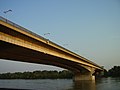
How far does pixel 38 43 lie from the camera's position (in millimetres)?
38844

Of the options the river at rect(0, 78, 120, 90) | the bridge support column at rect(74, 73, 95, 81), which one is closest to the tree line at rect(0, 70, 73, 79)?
the bridge support column at rect(74, 73, 95, 81)

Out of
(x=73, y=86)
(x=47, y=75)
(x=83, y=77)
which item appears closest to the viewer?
(x=73, y=86)

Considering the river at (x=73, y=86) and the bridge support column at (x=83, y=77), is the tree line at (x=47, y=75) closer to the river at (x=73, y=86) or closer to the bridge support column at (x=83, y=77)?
the bridge support column at (x=83, y=77)

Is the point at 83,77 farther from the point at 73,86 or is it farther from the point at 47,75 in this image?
the point at 47,75

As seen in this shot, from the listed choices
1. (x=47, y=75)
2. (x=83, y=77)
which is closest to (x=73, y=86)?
(x=83, y=77)

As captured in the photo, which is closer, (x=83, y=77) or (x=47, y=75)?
(x=83, y=77)

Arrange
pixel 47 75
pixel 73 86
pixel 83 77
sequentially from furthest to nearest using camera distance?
pixel 47 75, pixel 83 77, pixel 73 86

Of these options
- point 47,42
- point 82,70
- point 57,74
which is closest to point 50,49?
point 47,42

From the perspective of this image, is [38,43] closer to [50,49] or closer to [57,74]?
[50,49]

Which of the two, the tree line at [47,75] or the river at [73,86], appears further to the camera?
the tree line at [47,75]

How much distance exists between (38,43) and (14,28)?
11186 millimetres

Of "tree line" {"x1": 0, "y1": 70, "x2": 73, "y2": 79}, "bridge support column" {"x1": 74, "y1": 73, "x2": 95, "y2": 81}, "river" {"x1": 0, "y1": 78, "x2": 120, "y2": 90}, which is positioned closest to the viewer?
"river" {"x1": 0, "y1": 78, "x2": 120, "y2": 90}

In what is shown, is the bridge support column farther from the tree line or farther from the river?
the tree line

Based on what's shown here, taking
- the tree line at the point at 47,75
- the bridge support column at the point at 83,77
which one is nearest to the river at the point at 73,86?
the bridge support column at the point at 83,77
